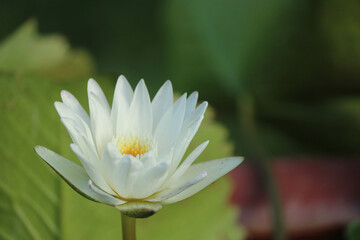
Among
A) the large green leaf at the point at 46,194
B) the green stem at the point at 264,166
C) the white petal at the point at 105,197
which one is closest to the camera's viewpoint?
the white petal at the point at 105,197

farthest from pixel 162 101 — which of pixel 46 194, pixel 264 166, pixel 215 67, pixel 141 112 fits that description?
pixel 215 67

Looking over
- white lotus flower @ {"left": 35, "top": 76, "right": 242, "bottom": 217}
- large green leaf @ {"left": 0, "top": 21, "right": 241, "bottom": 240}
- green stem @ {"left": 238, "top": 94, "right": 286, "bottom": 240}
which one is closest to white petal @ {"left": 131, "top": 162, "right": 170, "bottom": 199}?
white lotus flower @ {"left": 35, "top": 76, "right": 242, "bottom": 217}

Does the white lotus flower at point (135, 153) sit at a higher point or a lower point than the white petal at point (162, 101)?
lower

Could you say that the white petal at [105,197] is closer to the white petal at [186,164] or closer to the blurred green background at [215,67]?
the white petal at [186,164]

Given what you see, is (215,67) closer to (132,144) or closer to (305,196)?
(305,196)

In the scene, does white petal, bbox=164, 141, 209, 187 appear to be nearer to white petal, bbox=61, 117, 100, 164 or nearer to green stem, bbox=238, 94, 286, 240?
white petal, bbox=61, 117, 100, 164

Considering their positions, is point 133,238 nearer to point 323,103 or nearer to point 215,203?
point 215,203

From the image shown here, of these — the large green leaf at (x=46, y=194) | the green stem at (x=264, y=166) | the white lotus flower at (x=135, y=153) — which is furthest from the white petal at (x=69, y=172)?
the green stem at (x=264, y=166)
